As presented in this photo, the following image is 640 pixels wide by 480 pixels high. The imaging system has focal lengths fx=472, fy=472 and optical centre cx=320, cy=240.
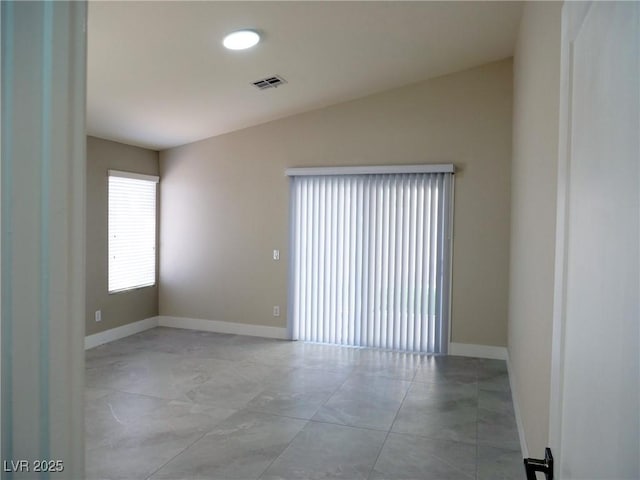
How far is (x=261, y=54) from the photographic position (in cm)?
399

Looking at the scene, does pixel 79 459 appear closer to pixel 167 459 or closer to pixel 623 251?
pixel 623 251

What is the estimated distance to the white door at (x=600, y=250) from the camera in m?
0.55

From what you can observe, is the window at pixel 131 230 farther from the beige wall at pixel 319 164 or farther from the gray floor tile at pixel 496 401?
the gray floor tile at pixel 496 401

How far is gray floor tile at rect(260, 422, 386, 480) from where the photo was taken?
289 centimetres

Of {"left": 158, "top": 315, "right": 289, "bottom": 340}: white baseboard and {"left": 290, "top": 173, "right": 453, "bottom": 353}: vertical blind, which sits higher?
{"left": 290, "top": 173, "right": 453, "bottom": 353}: vertical blind

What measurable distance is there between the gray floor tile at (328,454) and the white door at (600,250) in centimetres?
219

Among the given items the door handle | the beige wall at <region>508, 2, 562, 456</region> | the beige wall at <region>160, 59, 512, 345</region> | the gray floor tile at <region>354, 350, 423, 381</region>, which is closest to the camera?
the door handle

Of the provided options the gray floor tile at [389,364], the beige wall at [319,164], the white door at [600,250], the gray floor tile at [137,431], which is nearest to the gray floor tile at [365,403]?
the gray floor tile at [389,364]

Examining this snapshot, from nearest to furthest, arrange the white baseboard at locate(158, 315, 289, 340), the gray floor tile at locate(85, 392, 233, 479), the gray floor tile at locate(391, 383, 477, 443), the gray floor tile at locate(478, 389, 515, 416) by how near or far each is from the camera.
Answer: the gray floor tile at locate(85, 392, 233, 479) → the gray floor tile at locate(391, 383, 477, 443) → the gray floor tile at locate(478, 389, 515, 416) → the white baseboard at locate(158, 315, 289, 340)

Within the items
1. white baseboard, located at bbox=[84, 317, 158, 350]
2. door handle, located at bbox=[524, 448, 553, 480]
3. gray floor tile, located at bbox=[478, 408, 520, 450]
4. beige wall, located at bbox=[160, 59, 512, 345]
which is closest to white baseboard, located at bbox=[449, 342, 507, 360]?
beige wall, located at bbox=[160, 59, 512, 345]

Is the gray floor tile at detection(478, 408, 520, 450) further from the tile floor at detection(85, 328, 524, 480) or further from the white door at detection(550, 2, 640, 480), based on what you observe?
the white door at detection(550, 2, 640, 480)

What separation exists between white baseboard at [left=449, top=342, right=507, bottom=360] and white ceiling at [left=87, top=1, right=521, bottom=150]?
3.07 metres

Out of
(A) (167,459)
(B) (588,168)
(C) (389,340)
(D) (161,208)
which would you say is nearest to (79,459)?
(B) (588,168)

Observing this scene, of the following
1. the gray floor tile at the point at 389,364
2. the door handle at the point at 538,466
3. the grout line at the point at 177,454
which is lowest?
the grout line at the point at 177,454
